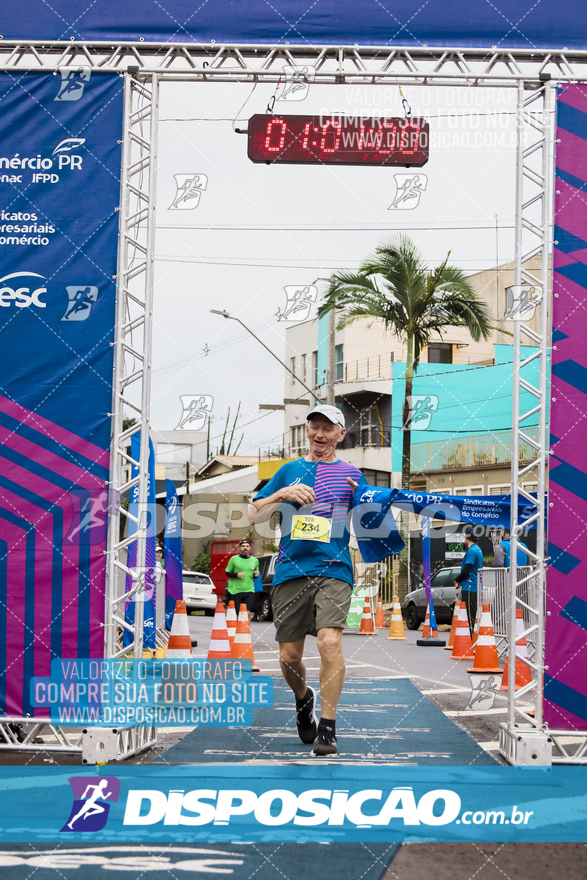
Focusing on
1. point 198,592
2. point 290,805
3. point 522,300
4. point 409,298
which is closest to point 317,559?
point 290,805

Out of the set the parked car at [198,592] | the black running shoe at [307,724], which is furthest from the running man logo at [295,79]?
the parked car at [198,592]

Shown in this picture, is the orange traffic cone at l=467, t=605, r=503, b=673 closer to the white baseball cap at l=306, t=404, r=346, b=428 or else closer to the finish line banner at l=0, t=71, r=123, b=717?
the white baseball cap at l=306, t=404, r=346, b=428

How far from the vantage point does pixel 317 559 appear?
6.39m

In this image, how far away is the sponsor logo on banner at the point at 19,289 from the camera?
22.5 ft

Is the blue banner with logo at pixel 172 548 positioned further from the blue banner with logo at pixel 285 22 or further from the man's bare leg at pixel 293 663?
the blue banner with logo at pixel 285 22

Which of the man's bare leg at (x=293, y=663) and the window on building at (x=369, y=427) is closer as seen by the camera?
the man's bare leg at (x=293, y=663)

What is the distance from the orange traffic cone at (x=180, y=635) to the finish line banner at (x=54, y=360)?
4.43 metres

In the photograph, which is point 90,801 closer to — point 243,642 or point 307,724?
point 307,724

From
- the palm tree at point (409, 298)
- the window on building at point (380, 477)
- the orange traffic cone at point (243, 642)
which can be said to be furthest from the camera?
the window on building at point (380, 477)

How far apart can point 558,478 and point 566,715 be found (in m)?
1.56

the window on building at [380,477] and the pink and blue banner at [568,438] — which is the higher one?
the window on building at [380,477]

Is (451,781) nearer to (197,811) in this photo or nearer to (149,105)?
(197,811)

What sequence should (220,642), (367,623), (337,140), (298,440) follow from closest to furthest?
(337,140) → (220,642) → (367,623) → (298,440)

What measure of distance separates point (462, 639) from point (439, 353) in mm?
29672
